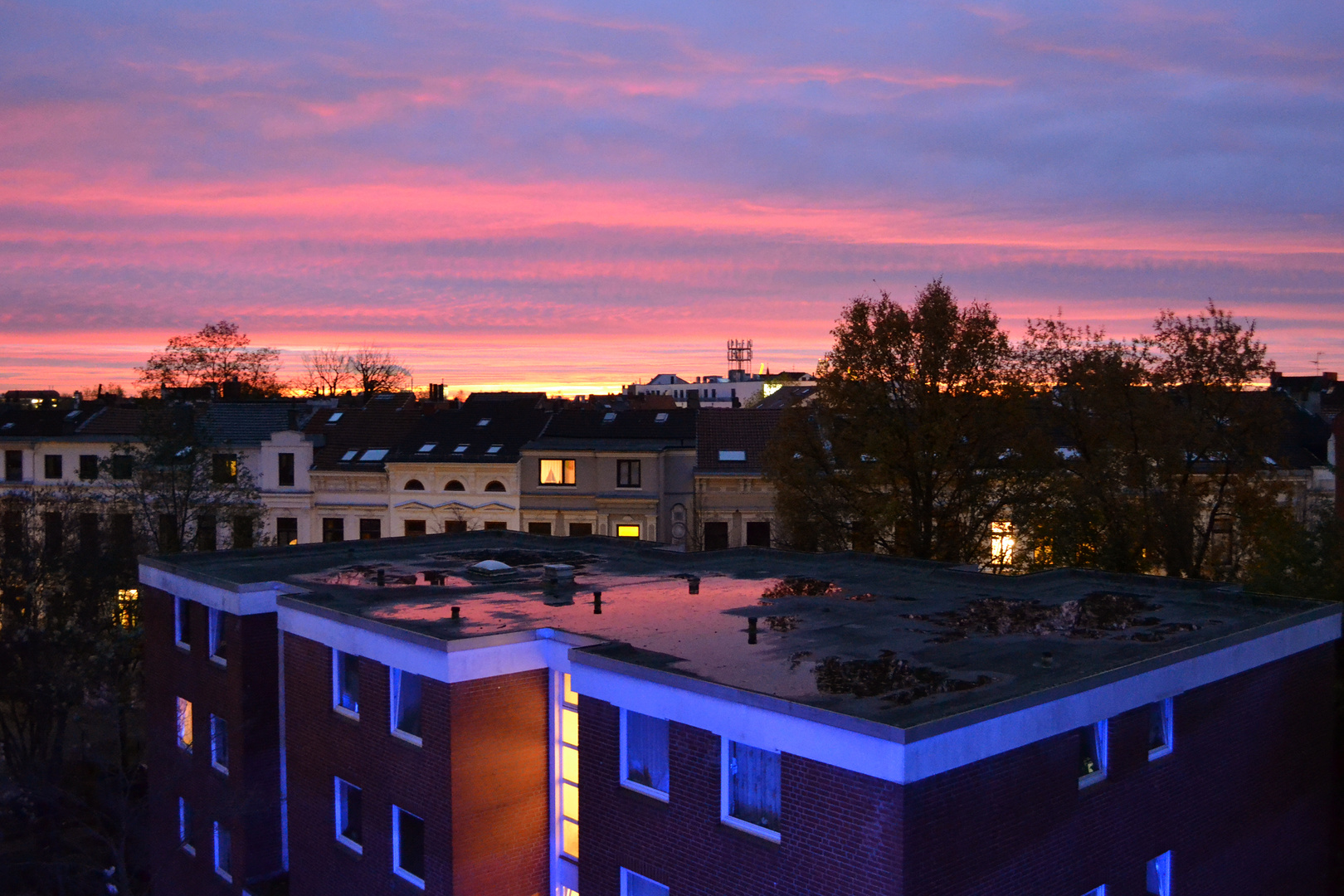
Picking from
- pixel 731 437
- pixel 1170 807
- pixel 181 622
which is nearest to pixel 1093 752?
pixel 1170 807

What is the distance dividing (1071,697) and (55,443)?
49798 mm

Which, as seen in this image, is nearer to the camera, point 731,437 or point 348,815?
point 348,815

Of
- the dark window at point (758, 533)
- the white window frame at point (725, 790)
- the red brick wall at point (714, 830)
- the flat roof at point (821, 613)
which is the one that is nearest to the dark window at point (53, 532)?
the flat roof at point (821, 613)

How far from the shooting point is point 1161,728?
47.5 ft

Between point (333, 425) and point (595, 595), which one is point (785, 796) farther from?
point (333, 425)

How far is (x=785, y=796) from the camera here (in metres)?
11.9

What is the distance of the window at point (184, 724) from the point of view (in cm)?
2216

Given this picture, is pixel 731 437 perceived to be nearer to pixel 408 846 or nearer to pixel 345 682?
pixel 345 682

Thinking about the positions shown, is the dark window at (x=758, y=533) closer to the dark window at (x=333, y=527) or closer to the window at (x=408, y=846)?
the dark window at (x=333, y=527)

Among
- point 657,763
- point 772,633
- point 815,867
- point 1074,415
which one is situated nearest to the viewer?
point 815,867

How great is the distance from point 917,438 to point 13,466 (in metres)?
42.7

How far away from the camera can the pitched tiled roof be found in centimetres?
4556

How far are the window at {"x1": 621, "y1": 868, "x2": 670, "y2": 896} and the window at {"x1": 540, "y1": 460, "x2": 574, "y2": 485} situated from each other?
32.0 meters

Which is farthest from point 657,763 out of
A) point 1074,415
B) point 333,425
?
point 333,425
